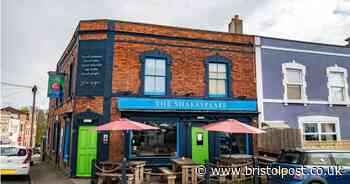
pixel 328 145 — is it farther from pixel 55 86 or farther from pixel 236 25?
pixel 55 86

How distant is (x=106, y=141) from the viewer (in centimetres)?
1208

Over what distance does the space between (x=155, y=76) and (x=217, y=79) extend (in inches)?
126

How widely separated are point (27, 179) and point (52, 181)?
1.32 m

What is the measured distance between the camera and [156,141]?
Result: 12.9 meters

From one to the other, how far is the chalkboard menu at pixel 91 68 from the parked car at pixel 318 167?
26.7 ft

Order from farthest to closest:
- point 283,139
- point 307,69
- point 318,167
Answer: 1. point 307,69
2. point 283,139
3. point 318,167

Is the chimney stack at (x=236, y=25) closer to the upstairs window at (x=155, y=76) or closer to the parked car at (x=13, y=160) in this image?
the upstairs window at (x=155, y=76)

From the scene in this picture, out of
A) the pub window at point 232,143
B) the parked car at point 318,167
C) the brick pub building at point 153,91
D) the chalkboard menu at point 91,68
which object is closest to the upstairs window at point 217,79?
the brick pub building at point 153,91

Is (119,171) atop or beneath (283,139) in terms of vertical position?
beneath

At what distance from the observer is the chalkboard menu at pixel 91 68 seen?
1247 centimetres

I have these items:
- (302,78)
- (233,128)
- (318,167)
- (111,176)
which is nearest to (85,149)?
(111,176)

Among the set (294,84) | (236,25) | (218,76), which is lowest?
(294,84)

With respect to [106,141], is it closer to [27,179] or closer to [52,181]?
[52,181]

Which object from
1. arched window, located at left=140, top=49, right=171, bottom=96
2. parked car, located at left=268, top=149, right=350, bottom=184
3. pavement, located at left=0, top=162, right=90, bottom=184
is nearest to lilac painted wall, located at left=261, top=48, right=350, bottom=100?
arched window, located at left=140, top=49, right=171, bottom=96
